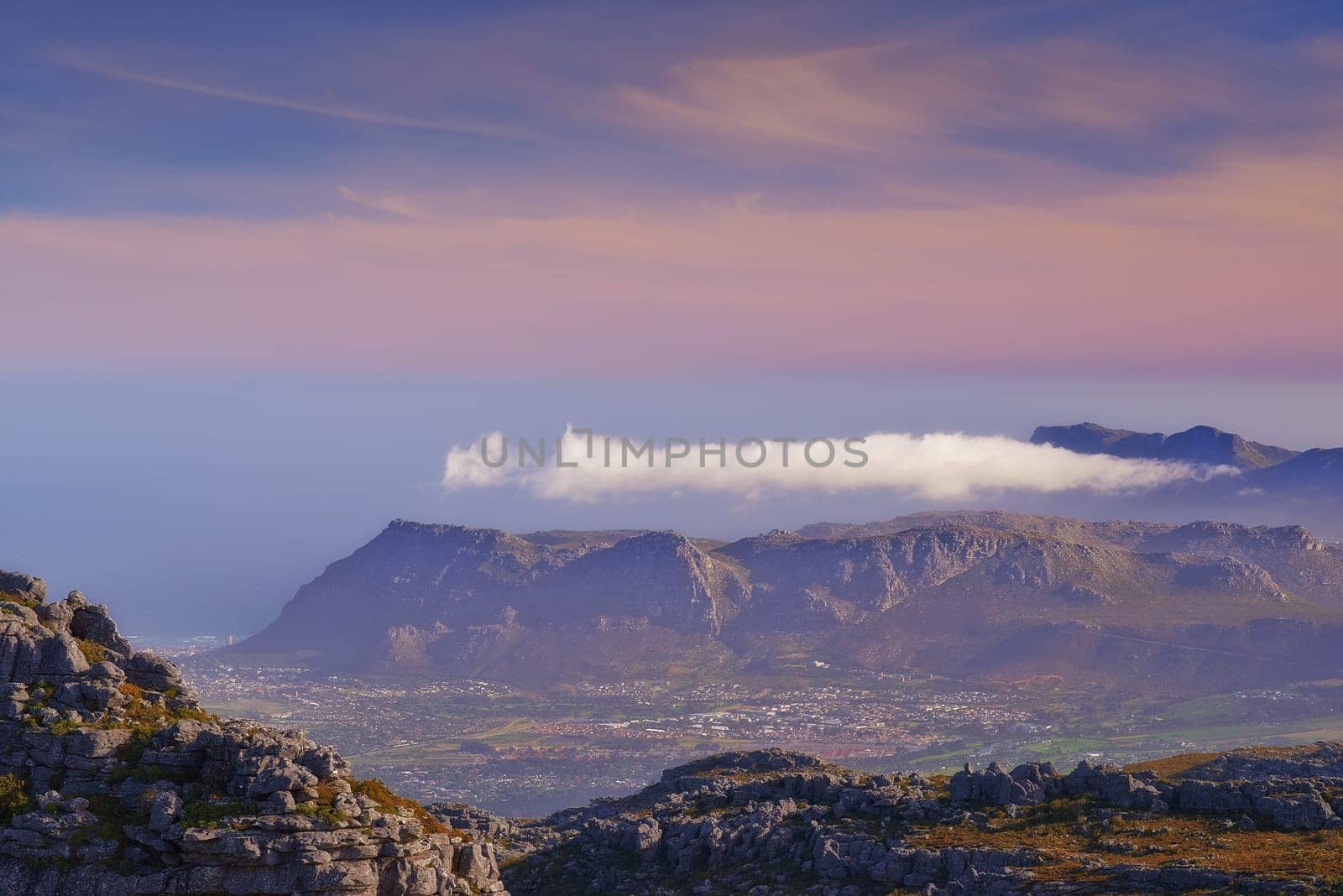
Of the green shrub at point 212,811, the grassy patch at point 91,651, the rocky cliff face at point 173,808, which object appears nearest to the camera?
the rocky cliff face at point 173,808

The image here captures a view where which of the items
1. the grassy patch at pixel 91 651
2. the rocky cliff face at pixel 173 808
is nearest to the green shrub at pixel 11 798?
the rocky cliff face at pixel 173 808

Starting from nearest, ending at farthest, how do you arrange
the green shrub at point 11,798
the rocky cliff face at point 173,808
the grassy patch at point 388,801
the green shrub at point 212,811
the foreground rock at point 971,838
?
the rocky cliff face at point 173,808 < the green shrub at point 212,811 < the green shrub at point 11,798 < the grassy patch at point 388,801 < the foreground rock at point 971,838

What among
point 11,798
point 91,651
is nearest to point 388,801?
point 11,798

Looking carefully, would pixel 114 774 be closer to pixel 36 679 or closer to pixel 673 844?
pixel 36 679

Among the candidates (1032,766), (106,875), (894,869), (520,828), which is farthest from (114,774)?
(520,828)

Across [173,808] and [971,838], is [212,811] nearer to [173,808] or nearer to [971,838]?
[173,808]

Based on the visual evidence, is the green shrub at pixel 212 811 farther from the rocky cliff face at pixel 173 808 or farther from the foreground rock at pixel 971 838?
the foreground rock at pixel 971 838

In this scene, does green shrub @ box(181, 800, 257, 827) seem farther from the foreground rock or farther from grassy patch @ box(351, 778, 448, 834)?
the foreground rock
